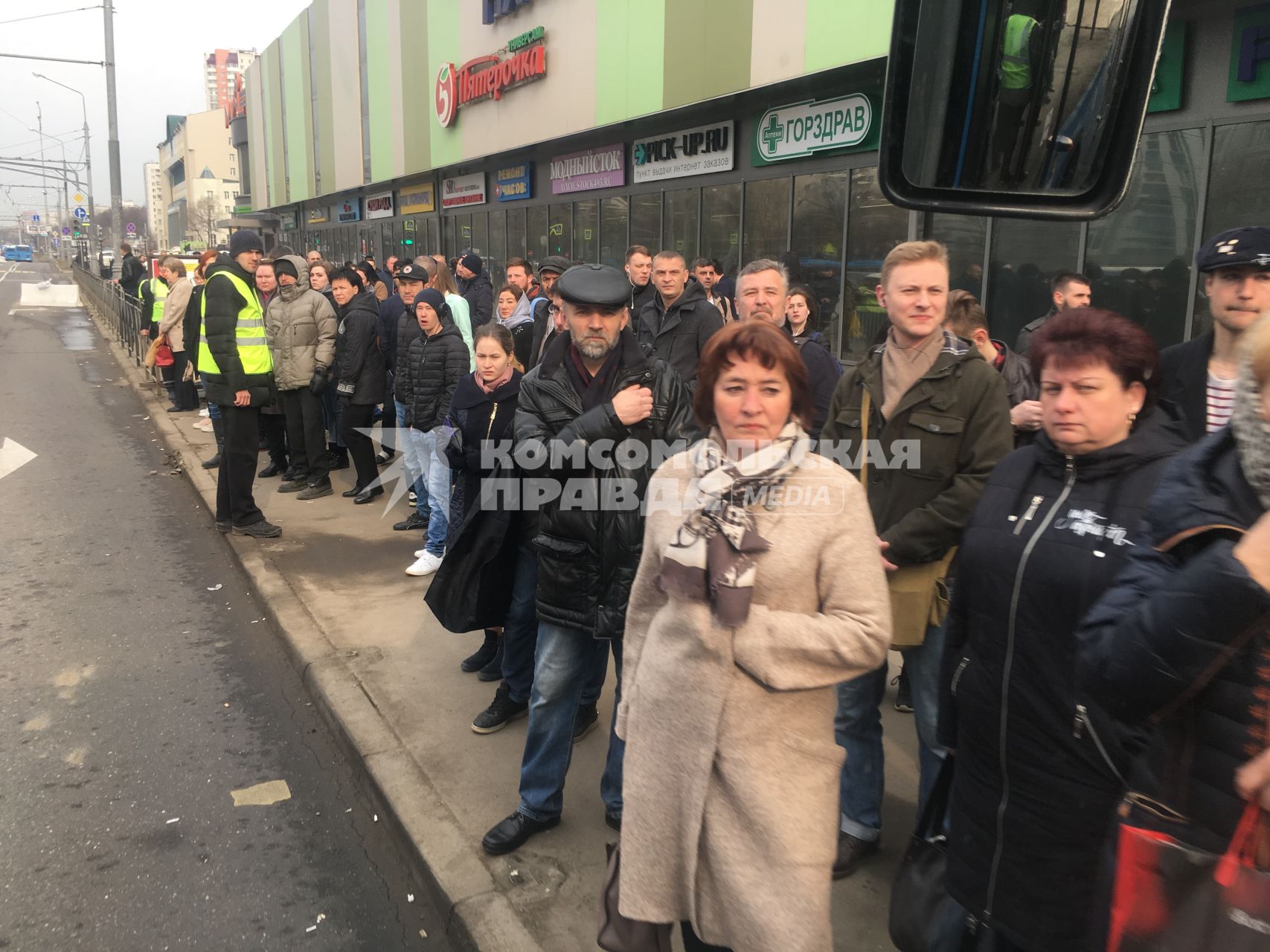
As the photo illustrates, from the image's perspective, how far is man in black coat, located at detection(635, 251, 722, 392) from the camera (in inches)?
220

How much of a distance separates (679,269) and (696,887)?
13.8ft

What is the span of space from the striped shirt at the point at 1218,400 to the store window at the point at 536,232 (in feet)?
55.1

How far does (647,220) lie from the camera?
15.7 metres

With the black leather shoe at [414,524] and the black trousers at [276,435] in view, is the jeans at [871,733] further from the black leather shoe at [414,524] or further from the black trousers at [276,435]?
the black trousers at [276,435]

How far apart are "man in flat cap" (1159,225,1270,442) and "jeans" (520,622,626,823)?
79.4 inches

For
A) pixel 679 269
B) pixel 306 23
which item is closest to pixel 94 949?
pixel 679 269

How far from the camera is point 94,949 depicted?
9.98 ft

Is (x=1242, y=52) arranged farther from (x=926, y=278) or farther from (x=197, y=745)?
(x=197, y=745)

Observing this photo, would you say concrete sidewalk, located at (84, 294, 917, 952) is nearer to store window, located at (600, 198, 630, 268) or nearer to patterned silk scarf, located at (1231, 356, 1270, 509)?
patterned silk scarf, located at (1231, 356, 1270, 509)

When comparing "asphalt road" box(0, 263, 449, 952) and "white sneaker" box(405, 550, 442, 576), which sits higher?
"white sneaker" box(405, 550, 442, 576)

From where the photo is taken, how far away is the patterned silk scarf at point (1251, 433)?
1405mm

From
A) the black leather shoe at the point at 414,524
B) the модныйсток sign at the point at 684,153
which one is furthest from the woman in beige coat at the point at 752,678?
the модныйсток sign at the point at 684,153

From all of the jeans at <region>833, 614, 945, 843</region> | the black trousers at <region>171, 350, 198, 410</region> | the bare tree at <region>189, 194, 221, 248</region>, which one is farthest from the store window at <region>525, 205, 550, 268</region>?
the bare tree at <region>189, 194, 221, 248</region>

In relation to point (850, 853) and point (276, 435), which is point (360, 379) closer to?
point (276, 435)
